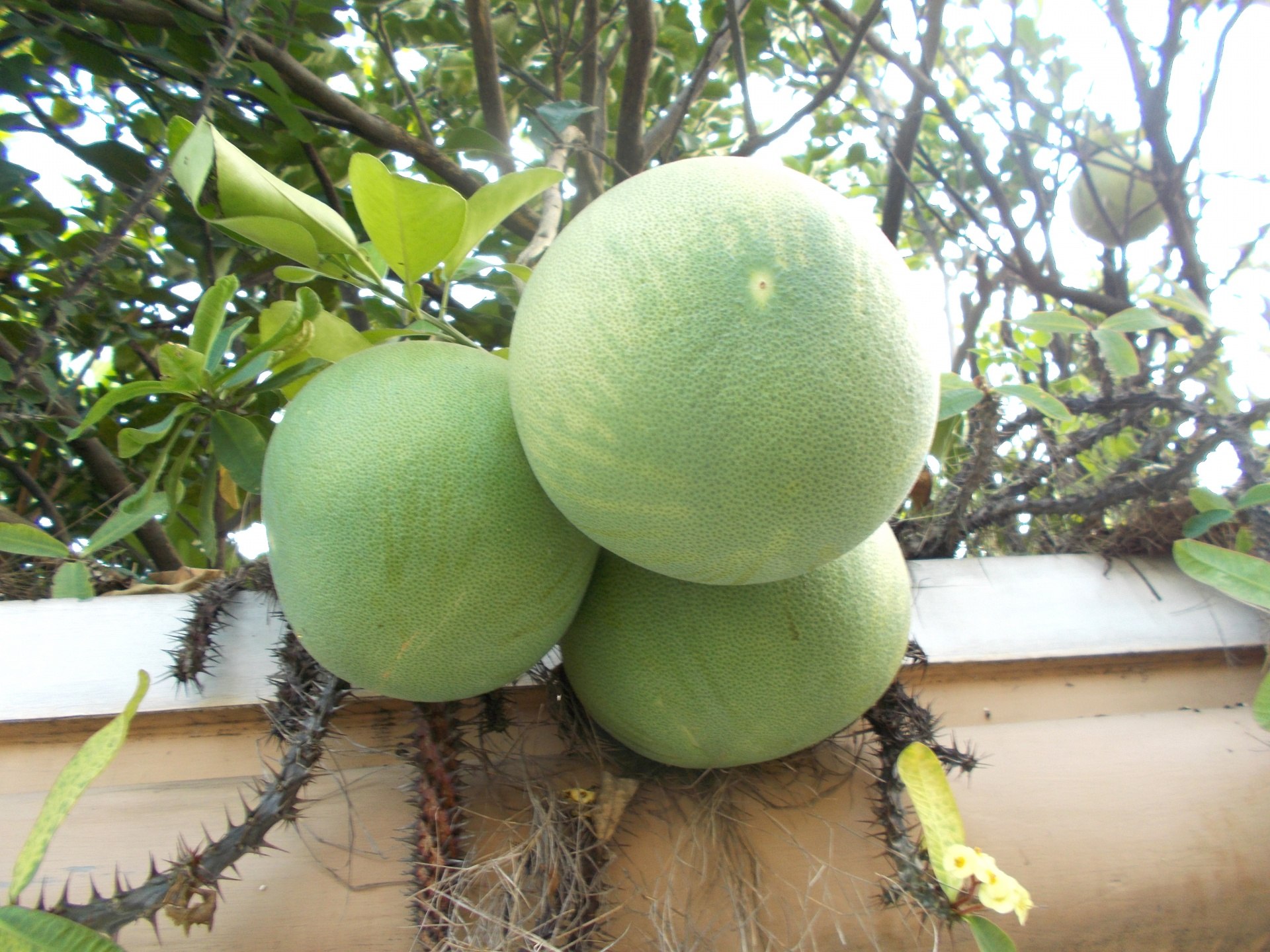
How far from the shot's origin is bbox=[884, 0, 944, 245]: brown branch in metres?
1.85

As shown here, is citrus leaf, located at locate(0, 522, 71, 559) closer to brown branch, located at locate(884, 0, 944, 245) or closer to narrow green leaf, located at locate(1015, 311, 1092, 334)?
narrow green leaf, located at locate(1015, 311, 1092, 334)

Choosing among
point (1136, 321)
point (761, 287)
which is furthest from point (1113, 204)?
point (761, 287)

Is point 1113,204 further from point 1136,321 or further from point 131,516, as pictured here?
point 131,516

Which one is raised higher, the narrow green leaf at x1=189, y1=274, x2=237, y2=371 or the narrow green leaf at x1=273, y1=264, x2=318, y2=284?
the narrow green leaf at x1=273, y1=264, x2=318, y2=284

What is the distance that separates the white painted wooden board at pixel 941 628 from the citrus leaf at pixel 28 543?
4.4 inches

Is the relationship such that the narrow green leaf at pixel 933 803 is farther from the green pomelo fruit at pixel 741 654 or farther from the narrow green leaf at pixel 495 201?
the narrow green leaf at pixel 495 201

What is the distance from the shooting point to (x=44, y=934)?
739 millimetres

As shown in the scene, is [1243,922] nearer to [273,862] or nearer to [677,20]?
[273,862]

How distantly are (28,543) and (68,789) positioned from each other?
42cm

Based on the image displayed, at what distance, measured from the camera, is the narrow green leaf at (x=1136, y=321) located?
1352 mm

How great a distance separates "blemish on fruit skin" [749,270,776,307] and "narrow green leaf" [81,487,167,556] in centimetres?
78

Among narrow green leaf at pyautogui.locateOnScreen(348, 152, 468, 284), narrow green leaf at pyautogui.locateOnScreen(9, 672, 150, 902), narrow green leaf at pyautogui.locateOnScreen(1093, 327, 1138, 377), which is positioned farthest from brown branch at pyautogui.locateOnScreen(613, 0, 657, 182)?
narrow green leaf at pyautogui.locateOnScreen(9, 672, 150, 902)

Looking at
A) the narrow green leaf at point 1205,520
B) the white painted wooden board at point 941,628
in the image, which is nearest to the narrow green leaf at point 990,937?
the white painted wooden board at point 941,628

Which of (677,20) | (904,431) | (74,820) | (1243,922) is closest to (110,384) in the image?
(74,820)
